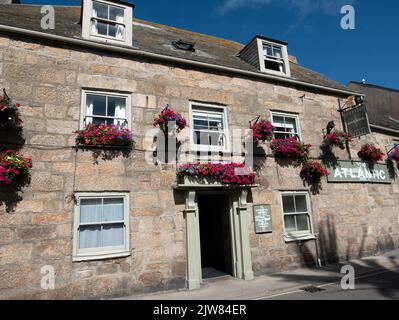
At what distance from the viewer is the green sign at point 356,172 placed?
974 cm

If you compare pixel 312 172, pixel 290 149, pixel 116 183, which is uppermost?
pixel 290 149

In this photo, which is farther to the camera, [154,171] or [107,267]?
[154,171]

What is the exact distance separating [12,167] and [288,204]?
7628 mm

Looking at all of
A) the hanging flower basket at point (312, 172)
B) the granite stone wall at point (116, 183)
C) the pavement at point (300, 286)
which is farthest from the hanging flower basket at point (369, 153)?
the pavement at point (300, 286)

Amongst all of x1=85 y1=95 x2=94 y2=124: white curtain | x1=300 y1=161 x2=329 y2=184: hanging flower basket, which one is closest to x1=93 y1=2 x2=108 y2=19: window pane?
x1=85 y1=95 x2=94 y2=124: white curtain

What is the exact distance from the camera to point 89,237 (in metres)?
6.42

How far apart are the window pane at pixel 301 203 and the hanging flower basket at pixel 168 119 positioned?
462 centimetres

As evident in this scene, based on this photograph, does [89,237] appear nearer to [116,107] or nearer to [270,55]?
[116,107]

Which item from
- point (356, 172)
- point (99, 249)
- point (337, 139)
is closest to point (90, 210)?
point (99, 249)

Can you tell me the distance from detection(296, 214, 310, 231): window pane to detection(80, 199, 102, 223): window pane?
6.12 m

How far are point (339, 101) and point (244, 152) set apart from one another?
5.32 meters
